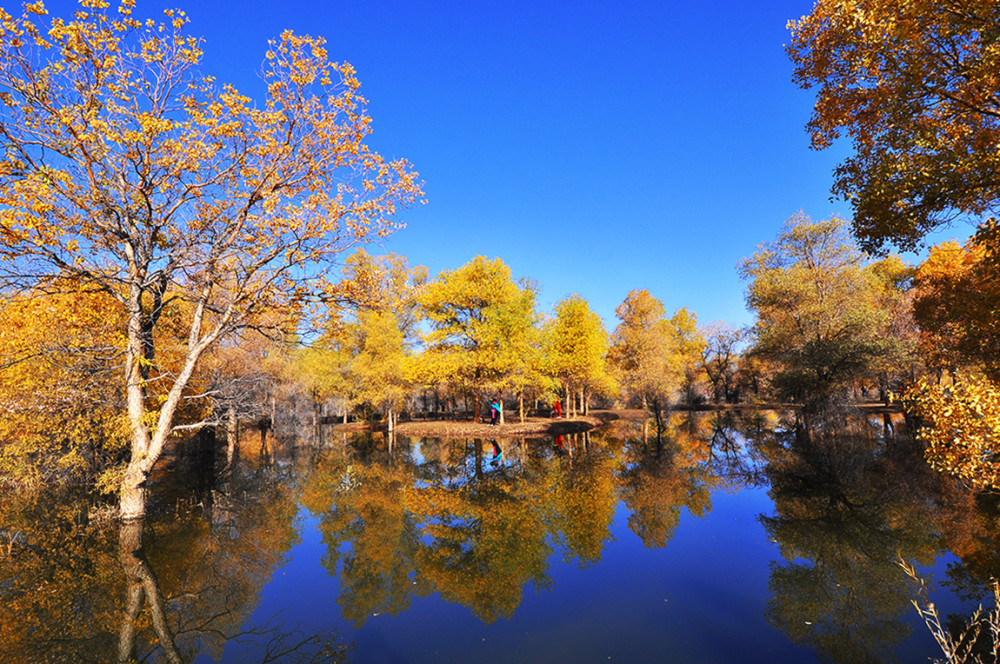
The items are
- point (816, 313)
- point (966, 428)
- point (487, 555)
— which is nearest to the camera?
point (966, 428)

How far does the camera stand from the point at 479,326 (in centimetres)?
2847

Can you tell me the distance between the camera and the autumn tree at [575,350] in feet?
106

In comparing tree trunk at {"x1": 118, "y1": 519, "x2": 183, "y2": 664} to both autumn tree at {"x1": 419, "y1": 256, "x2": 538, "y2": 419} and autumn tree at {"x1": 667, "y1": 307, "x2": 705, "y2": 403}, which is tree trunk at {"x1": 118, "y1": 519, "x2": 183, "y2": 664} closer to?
autumn tree at {"x1": 419, "y1": 256, "x2": 538, "y2": 419}

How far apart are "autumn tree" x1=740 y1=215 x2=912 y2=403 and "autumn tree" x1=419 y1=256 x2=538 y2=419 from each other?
14887mm

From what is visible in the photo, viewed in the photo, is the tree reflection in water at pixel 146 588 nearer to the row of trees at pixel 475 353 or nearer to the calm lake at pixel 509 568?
the calm lake at pixel 509 568

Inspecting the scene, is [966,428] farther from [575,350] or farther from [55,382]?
[575,350]

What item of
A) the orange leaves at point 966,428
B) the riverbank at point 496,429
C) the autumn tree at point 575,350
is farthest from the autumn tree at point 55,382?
the autumn tree at point 575,350

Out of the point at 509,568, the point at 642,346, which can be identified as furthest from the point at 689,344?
the point at 509,568

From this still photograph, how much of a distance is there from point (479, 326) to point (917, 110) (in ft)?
77.1

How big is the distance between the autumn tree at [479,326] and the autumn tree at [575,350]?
343 centimetres

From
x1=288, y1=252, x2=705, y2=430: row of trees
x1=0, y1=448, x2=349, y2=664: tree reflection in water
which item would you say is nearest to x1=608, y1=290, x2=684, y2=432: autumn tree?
x1=288, y1=252, x2=705, y2=430: row of trees

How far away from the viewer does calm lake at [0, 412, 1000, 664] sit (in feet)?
17.7

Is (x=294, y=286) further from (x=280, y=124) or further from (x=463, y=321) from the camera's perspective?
(x=463, y=321)

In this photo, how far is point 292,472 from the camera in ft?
54.6
